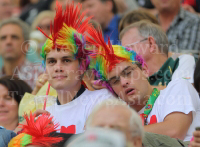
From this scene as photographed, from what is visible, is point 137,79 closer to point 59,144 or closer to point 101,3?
point 59,144

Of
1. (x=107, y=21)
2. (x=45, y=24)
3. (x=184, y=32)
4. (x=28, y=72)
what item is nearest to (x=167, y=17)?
(x=184, y=32)

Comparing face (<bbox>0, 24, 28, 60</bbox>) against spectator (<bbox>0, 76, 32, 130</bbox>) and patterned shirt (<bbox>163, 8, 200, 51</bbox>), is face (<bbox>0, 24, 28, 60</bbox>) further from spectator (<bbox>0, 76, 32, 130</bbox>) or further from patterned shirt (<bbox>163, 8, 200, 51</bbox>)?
patterned shirt (<bbox>163, 8, 200, 51</bbox>)

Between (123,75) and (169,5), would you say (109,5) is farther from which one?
(123,75)

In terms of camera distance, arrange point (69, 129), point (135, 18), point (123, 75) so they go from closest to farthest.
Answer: point (69, 129) < point (123, 75) < point (135, 18)

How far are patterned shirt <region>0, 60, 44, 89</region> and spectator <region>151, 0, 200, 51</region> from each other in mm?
1842

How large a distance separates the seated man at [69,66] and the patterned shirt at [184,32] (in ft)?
6.14

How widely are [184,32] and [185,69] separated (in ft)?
3.79

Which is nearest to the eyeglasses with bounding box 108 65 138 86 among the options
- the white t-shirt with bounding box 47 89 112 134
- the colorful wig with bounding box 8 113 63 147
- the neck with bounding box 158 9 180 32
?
the white t-shirt with bounding box 47 89 112 134

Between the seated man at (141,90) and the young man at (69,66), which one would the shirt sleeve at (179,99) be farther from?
the young man at (69,66)

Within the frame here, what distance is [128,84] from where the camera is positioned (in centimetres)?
350

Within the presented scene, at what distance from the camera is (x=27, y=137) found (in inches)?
104

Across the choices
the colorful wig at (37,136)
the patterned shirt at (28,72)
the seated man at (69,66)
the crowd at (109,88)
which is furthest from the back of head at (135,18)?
the colorful wig at (37,136)

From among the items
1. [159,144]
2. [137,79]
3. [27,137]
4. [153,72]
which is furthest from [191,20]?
[27,137]

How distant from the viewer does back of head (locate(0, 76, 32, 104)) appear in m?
4.24
